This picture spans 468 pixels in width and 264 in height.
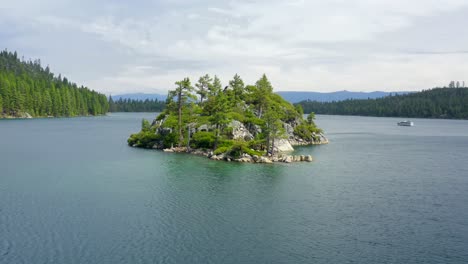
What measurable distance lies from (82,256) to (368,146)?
96.6 meters

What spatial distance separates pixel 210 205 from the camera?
45.2m

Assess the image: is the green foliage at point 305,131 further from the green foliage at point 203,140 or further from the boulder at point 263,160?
the boulder at point 263,160

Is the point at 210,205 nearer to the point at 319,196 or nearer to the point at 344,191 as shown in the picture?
the point at 319,196

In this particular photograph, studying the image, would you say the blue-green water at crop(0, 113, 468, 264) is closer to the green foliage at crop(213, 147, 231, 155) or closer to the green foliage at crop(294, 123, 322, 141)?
the green foliage at crop(213, 147, 231, 155)

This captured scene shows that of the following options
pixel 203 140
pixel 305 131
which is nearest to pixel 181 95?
pixel 203 140

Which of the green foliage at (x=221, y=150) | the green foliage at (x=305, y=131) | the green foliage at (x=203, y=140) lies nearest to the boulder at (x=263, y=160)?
the green foliage at (x=221, y=150)

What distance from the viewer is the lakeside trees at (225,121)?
8554 centimetres

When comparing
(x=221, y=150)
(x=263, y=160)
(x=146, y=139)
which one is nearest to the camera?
(x=263, y=160)

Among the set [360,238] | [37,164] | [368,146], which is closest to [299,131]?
[368,146]

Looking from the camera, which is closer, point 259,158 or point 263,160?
point 263,160

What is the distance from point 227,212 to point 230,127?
50283mm

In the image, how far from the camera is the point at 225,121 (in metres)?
87.1

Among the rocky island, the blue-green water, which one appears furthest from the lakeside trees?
the blue-green water

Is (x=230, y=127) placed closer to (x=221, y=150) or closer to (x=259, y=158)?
(x=221, y=150)
